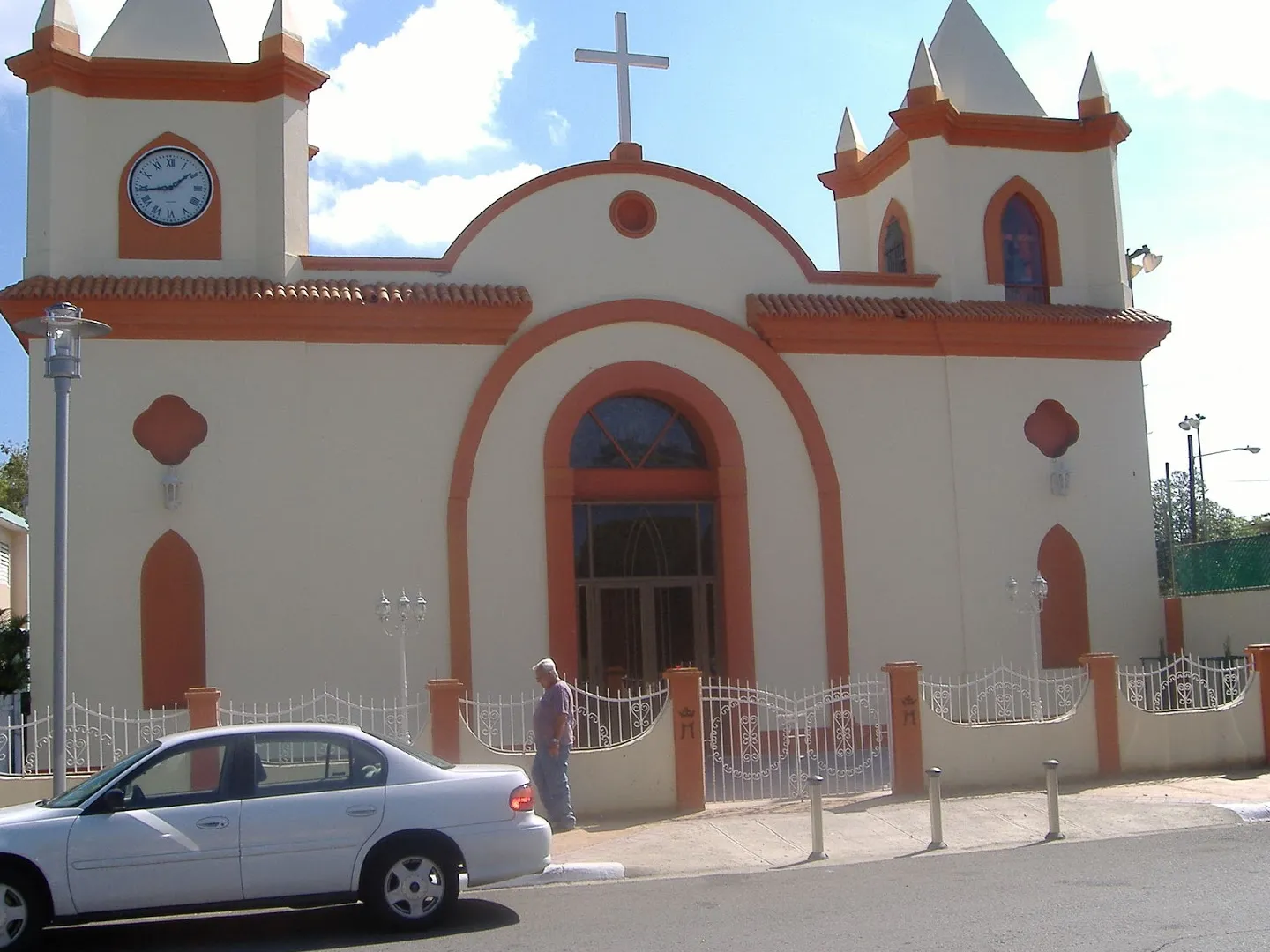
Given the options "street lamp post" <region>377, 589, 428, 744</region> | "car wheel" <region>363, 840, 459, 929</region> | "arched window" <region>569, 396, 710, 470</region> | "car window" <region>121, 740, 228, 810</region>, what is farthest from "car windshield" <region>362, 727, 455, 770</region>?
"arched window" <region>569, 396, 710, 470</region>

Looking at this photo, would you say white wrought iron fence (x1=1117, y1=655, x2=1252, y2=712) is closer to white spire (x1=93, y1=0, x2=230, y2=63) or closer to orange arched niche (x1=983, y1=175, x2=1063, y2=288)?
orange arched niche (x1=983, y1=175, x2=1063, y2=288)

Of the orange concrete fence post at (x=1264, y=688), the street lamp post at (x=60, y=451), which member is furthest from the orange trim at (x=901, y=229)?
the street lamp post at (x=60, y=451)

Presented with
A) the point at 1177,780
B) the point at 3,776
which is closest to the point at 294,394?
the point at 3,776

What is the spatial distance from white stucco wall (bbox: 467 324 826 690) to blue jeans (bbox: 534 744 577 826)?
4478mm

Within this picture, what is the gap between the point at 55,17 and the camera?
16.9 metres

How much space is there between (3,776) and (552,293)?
8.89 metres

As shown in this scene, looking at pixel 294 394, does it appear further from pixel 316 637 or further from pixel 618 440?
pixel 618 440

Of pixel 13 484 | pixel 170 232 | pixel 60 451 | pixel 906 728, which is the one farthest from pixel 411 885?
pixel 13 484

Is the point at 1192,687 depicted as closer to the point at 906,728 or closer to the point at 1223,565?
the point at 906,728

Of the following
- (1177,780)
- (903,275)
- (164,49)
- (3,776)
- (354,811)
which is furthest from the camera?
(903,275)

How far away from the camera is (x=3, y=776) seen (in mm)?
12039

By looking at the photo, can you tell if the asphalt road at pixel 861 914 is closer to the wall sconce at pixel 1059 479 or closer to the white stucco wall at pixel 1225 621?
the white stucco wall at pixel 1225 621

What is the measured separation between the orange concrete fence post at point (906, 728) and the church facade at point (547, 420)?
12.3ft

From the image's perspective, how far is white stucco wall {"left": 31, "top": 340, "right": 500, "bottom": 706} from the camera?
16.1m
